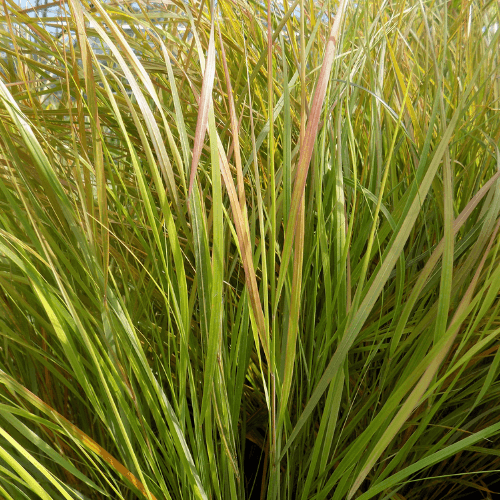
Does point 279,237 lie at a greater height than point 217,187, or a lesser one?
lesser

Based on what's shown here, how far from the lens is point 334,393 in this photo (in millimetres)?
422

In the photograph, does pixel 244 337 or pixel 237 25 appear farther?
pixel 237 25

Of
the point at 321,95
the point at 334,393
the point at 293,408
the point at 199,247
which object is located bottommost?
the point at 293,408

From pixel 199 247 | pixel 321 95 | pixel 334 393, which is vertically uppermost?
pixel 321 95

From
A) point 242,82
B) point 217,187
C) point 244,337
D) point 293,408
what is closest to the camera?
point 217,187

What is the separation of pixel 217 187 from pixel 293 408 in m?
0.33

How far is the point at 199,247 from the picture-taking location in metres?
0.37

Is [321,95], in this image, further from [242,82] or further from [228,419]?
[242,82]

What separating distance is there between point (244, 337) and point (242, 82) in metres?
0.42

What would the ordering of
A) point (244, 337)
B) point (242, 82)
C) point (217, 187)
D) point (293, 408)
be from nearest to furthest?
point (217, 187) < point (244, 337) < point (293, 408) < point (242, 82)

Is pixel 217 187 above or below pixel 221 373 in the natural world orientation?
above

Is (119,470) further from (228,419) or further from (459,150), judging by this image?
(459,150)

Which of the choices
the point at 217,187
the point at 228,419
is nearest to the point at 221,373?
the point at 228,419

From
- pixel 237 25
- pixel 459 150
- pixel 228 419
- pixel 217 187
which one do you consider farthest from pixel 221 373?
pixel 237 25
